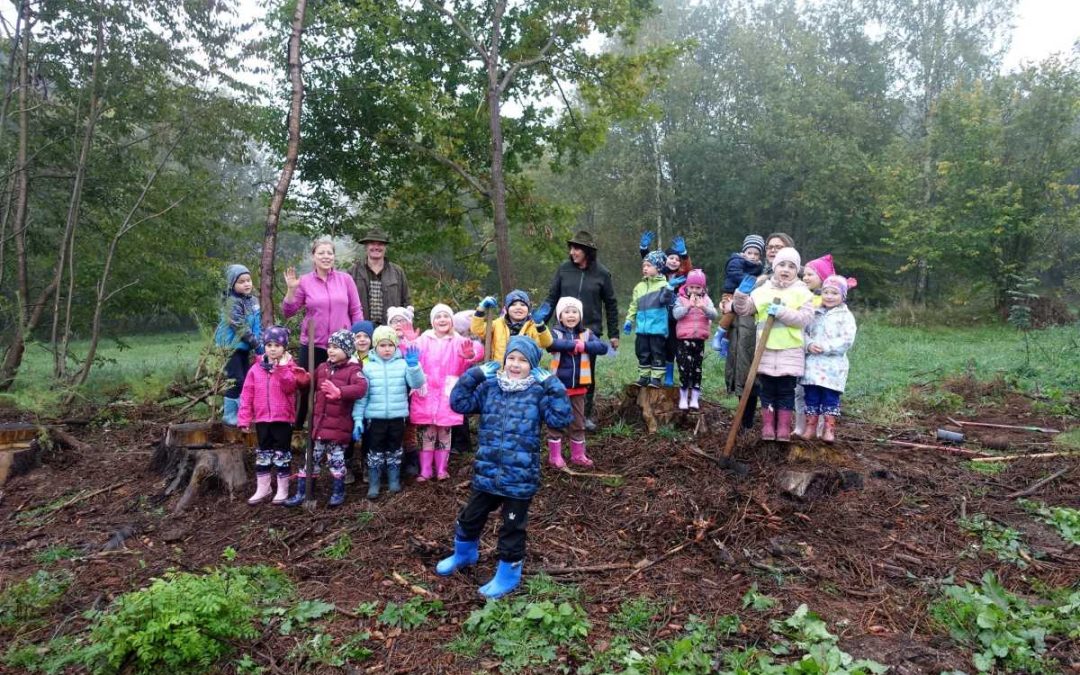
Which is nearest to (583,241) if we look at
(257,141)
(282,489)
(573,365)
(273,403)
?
(573,365)

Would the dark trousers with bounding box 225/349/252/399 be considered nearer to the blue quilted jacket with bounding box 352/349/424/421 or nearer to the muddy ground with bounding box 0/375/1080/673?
the muddy ground with bounding box 0/375/1080/673

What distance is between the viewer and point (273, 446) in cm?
563

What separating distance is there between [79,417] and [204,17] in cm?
687

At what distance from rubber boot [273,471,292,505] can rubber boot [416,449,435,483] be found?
114 cm

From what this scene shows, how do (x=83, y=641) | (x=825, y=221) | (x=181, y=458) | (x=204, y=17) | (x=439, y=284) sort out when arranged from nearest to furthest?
(x=83, y=641) → (x=181, y=458) → (x=439, y=284) → (x=204, y=17) → (x=825, y=221)

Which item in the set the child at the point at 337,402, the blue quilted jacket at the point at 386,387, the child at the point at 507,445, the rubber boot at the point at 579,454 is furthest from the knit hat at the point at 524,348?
the rubber boot at the point at 579,454

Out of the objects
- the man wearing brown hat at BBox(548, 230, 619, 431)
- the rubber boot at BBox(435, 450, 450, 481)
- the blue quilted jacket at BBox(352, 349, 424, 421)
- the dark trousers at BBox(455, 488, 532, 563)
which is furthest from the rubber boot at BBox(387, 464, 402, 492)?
the man wearing brown hat at BBox(548, 230, 619, 431)

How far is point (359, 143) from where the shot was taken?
11.1m

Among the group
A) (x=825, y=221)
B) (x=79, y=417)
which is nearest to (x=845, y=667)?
(x=79, y=417)

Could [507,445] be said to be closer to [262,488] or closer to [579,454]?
[579,454]

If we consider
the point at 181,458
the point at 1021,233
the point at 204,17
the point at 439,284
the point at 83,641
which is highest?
the point at 204,17

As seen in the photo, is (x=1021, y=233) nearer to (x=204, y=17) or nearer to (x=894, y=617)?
(x=894, y=617)

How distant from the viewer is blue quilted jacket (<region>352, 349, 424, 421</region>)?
18.3 feet

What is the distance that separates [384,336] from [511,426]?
192cm
